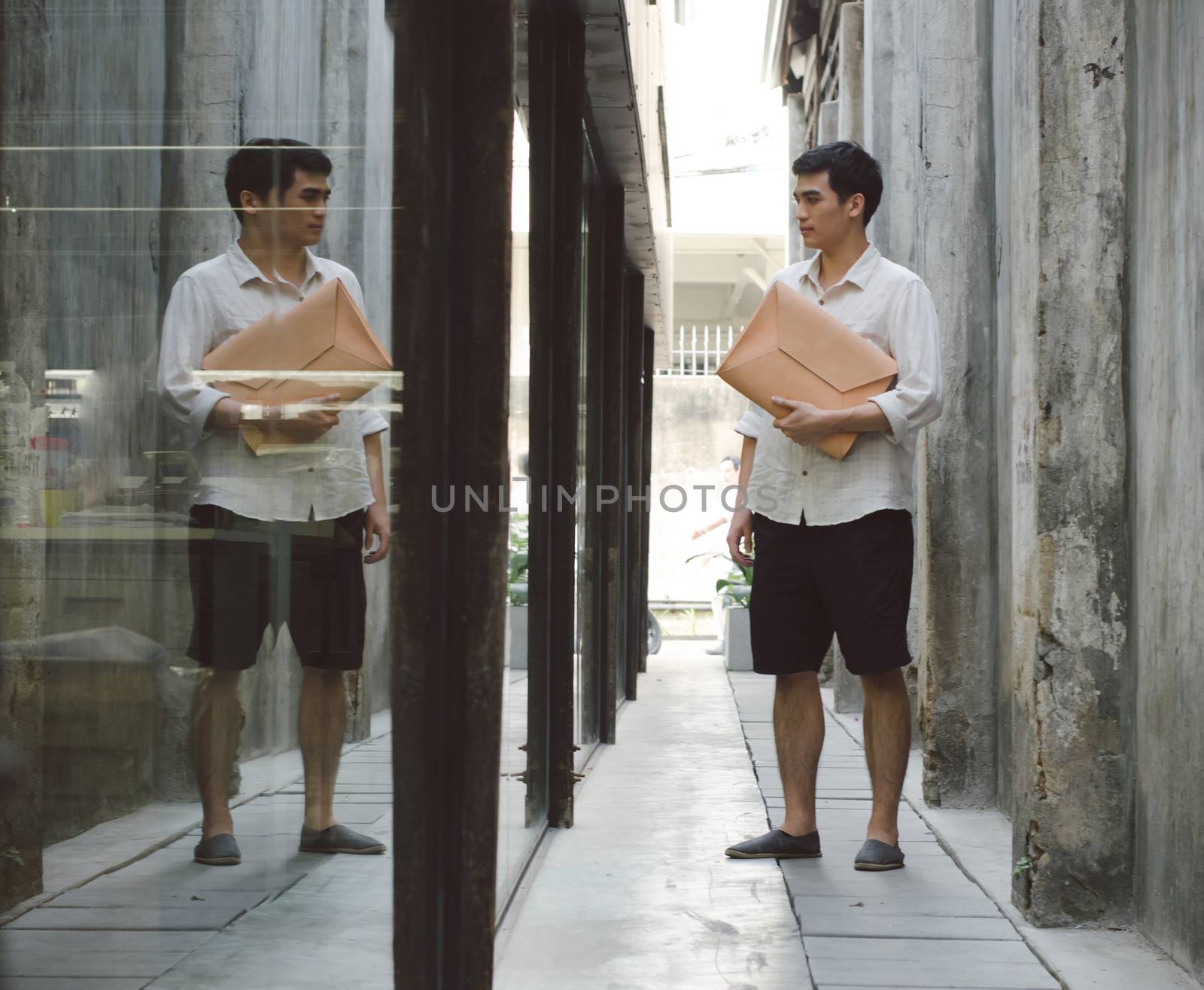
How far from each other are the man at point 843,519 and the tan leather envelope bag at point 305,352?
1.92 metres

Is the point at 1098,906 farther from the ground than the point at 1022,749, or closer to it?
closer to it

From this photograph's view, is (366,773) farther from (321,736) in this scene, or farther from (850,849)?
(850,849)

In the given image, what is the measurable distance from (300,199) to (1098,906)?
7.39 ft

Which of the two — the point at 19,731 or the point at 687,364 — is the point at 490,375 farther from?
the point at 687,364

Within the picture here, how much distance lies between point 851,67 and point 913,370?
14.6 feet

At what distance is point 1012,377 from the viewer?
3084 mm

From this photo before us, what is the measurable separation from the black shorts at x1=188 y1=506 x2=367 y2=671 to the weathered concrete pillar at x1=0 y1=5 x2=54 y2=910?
0.23 metres

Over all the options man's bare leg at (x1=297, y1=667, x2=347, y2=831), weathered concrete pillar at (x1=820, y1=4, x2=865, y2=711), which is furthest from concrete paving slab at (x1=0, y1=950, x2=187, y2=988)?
weathered concrete pillar at (x1=820, y1=4, x2=865, y2=711)

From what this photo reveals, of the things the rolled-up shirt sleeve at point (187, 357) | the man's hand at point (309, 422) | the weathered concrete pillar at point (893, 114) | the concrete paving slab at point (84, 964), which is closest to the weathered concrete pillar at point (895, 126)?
the weathered concrete pillar at point (893, 114)

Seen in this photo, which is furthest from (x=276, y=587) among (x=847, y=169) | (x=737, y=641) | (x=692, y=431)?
(x=692, y=431)

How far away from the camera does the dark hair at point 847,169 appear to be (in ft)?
12.2

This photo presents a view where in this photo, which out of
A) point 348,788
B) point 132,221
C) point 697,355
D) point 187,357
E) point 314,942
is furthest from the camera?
point 697,355

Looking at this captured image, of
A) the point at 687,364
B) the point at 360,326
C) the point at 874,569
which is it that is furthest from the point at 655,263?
the point at 687,364

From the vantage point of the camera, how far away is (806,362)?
353 cm
